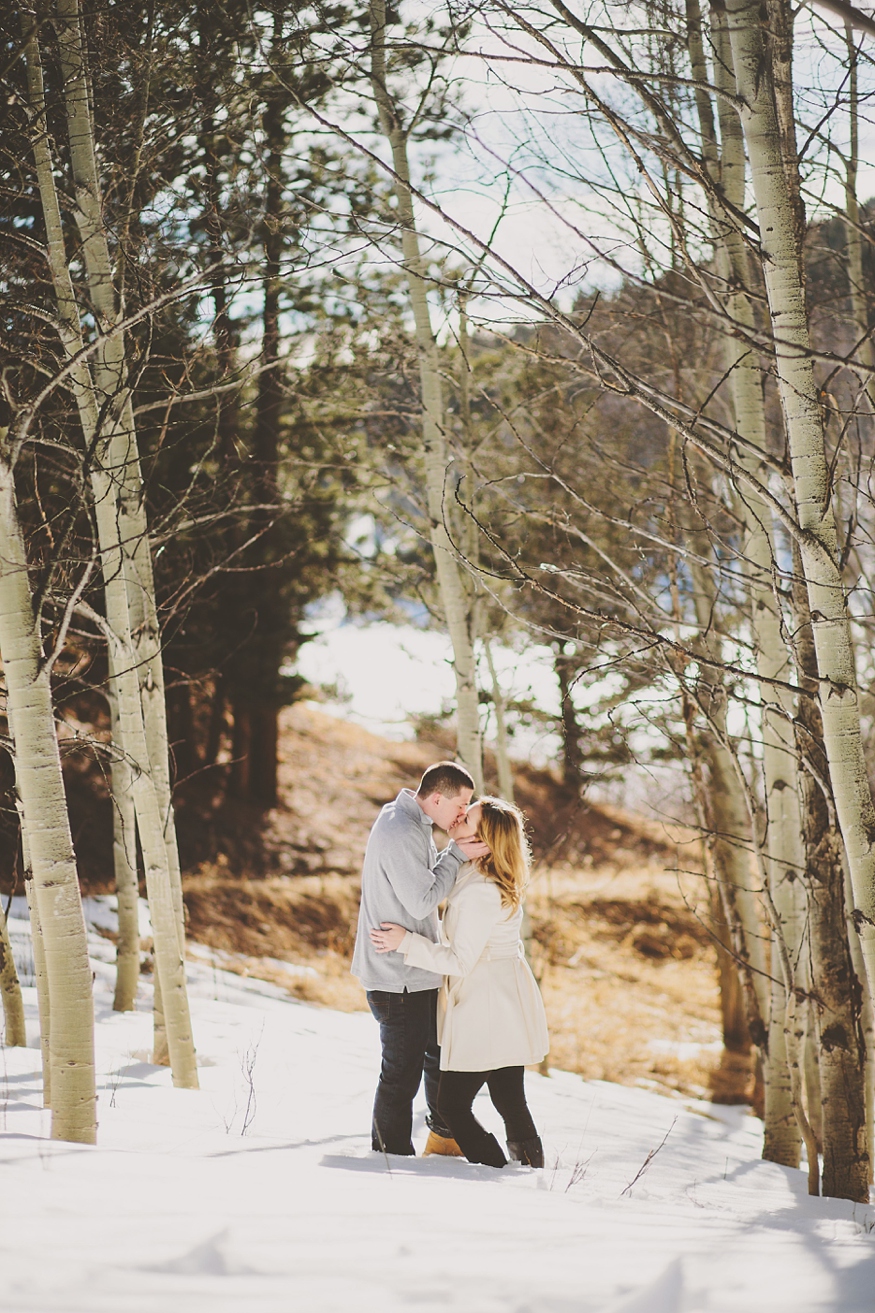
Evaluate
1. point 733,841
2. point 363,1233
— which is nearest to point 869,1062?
point 733,841

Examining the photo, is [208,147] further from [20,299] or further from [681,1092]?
[681,1092]

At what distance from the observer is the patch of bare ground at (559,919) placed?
1041cm

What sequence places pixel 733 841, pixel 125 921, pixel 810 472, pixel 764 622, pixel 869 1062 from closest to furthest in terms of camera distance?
pixel 810 472 < pixel 869 1062 < pixel 764 622 < pixel 733 841 < pixel 125 921

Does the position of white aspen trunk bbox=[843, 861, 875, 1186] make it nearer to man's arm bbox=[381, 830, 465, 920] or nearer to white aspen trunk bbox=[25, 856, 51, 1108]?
man's arm bbox=[381, 830, 465, 920]

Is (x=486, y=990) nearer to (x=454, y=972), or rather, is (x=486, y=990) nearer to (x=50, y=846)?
(x=454, y=972)

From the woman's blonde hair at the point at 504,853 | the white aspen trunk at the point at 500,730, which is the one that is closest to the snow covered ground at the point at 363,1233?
Result: the woman's blonde hair at the point at 504,853

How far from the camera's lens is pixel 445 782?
4.39 metres

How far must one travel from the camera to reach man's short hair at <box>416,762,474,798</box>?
4.39 meters

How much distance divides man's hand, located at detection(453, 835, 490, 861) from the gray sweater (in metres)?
0.07

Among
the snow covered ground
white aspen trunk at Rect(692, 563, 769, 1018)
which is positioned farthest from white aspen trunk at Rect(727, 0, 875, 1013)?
white aspen trunk at Rect(692, 563, 769, 1018)

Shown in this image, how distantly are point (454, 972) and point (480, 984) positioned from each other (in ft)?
0.53

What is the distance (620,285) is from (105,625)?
198 inches

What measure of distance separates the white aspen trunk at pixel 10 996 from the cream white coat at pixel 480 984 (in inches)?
115

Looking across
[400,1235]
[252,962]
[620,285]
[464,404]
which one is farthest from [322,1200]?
[252,962]
